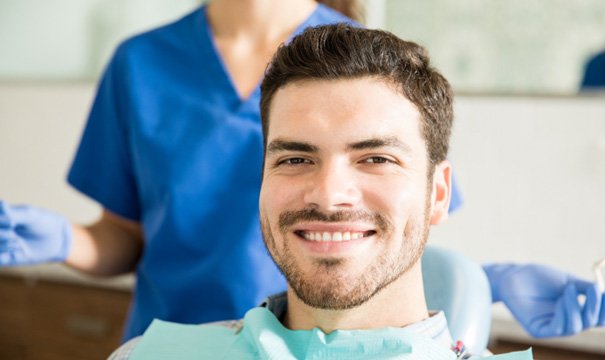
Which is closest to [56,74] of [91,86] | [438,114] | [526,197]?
[91,86]

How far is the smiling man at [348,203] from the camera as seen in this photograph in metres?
0.86

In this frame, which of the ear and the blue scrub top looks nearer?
the ear

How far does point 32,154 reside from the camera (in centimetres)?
242

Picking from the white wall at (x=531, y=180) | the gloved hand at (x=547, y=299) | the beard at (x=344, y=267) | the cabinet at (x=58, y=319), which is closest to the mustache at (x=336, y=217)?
the beard at (x=344, y=267)

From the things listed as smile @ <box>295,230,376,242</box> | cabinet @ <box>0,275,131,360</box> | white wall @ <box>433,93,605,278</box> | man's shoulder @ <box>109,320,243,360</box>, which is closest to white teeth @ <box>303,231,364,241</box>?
smile @ <box>295,230,376,242</box>

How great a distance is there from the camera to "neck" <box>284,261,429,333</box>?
35.4 inches

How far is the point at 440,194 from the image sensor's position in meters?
0.99

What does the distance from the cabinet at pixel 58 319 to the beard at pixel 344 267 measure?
116cm

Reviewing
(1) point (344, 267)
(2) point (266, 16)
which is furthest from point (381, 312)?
(2) point (266, 16)

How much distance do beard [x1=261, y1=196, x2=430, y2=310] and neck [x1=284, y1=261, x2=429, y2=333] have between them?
0.09 feet

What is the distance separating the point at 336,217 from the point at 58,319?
4.83 ft

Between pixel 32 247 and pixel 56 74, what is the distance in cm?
138

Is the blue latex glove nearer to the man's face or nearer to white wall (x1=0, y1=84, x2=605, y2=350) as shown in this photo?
the man's face

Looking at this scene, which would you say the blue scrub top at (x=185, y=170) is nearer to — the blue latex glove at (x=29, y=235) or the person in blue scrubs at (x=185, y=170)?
the person in blue scrubs at (x=185, y=170)
